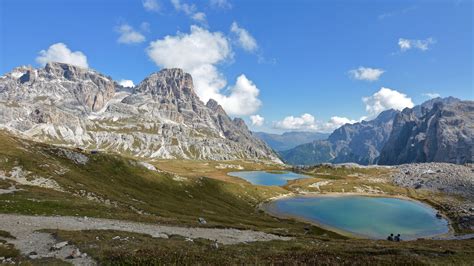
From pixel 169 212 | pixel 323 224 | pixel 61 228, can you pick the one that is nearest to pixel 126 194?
pixel 169 212

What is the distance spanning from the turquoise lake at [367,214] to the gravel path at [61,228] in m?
69.1

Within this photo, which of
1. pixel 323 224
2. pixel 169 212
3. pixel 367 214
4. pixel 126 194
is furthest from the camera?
pixel 367 214

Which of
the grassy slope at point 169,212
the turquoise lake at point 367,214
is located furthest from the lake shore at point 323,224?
the grassy slope at point 169,212

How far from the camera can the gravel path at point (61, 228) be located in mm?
27797

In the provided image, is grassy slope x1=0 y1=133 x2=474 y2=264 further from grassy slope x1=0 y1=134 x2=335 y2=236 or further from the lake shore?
the lake shore

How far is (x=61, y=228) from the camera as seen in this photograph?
39.6 m

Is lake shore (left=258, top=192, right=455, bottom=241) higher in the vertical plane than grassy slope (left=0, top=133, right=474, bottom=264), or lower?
lower

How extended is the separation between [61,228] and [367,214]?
396ft

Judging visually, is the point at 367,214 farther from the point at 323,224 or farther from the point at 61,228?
the point at 61,228

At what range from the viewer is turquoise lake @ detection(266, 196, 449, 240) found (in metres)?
107

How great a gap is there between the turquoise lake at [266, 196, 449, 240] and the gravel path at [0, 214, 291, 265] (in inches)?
2722

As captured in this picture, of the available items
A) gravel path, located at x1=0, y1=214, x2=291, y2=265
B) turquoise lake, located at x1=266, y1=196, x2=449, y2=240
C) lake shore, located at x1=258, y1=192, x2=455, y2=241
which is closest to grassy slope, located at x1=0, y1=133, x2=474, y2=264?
gravel path, located at x1=0, y1=214, x2=291, y2=265

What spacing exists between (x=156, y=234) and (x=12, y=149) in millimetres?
74456

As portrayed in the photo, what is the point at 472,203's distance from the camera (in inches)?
6166
